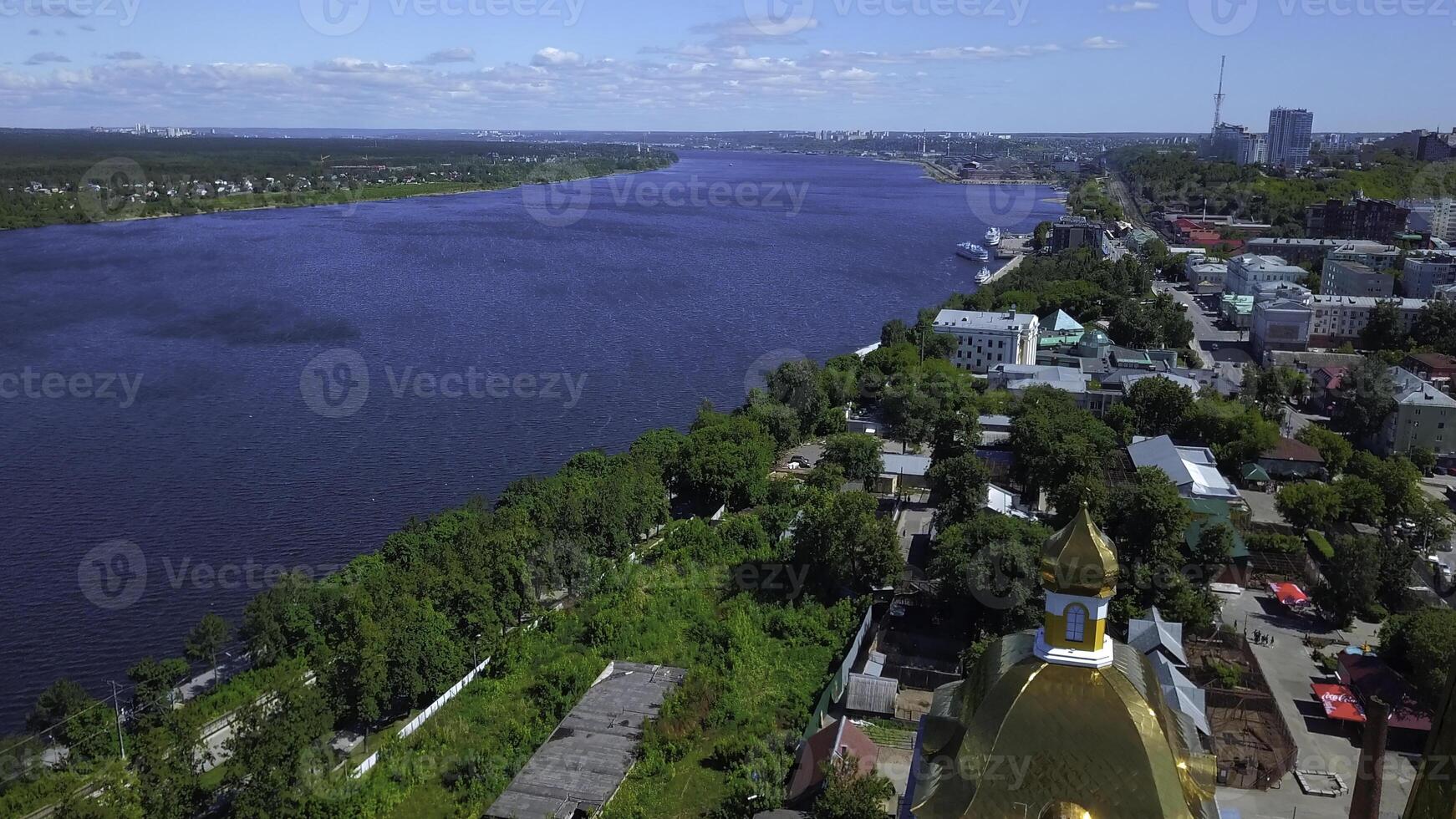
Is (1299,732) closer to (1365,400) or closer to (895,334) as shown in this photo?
(1365,400)

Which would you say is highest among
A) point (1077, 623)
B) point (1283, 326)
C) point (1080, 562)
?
point (1080, 562)

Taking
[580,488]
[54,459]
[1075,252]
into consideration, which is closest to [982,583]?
[580,488]

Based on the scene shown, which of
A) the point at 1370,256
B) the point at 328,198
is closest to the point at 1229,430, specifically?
the point at 1370,256

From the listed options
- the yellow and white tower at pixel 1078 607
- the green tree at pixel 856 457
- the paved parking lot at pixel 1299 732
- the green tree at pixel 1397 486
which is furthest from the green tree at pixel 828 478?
the yellow and white tower at pixel 1078 607

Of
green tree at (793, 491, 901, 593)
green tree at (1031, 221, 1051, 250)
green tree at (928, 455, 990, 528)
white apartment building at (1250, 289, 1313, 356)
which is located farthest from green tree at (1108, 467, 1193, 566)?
green tree at (1031, 221, 1051, 250)

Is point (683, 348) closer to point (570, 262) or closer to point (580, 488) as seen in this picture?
point (580, 488)

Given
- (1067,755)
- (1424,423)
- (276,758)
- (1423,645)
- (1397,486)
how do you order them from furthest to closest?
(1424,423), (1397,486), (1423,645), (276,758), (1067,755)

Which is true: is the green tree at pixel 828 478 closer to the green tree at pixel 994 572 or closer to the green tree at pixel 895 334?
the green tree at pixel 994 572
